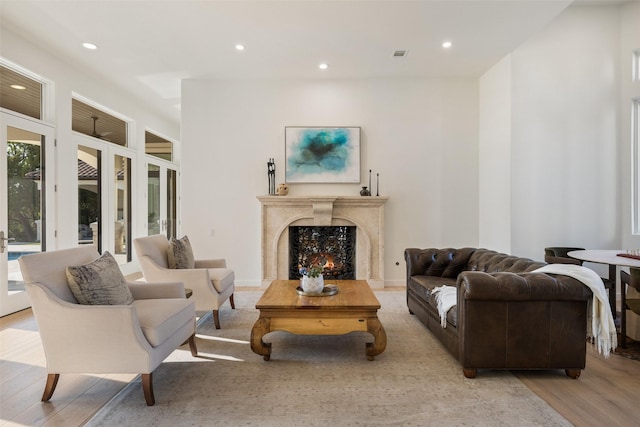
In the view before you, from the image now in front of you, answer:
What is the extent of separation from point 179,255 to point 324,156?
277cm

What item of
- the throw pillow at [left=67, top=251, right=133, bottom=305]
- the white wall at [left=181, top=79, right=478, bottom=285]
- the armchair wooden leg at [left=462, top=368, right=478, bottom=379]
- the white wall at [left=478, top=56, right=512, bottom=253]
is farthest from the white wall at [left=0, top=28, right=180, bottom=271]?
the white wall at [left=478, top=56, right=512, bottom=253]

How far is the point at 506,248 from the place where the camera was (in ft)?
15.4

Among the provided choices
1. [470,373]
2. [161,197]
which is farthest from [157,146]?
[470,373]

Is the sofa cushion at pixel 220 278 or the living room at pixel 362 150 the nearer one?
the sofa cushion at pixel 220 278

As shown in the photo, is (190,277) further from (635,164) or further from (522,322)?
(635,164)

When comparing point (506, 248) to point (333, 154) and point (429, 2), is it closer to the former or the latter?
point (333, 154)

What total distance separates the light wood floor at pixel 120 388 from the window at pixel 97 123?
372 cm

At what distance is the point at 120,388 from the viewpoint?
7.62 ft

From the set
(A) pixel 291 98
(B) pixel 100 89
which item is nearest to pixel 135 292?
(A) pixel 291 98

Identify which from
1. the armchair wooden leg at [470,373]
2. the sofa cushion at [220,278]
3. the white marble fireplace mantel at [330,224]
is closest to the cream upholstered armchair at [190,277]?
the sofa cushion at [220,278]

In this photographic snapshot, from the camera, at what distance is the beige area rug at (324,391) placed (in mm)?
1968

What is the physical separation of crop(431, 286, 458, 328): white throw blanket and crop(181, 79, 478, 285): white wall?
246 cm

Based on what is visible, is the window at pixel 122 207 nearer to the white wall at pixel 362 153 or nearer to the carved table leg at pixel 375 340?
the white wall at pixel 362 153

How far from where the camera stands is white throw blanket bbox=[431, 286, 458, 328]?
2.76 meters
